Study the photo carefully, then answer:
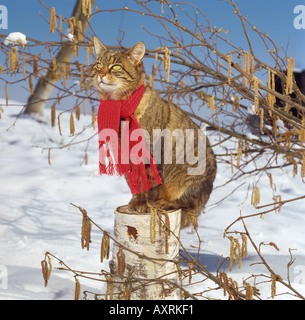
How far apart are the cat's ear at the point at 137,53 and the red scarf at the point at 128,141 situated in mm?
189

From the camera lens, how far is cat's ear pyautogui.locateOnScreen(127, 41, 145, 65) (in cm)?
240

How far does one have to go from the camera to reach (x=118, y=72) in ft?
8.04

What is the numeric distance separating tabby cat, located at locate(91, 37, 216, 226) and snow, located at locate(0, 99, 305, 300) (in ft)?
2.26

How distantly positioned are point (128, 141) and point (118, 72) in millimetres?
457

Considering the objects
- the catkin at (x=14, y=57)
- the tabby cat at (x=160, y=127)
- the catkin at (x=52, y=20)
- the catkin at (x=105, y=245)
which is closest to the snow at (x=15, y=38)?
the catkin at (x=14, y=57)

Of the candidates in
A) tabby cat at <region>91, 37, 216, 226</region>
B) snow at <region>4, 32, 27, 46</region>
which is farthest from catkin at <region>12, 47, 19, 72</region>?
tabby cat at <region>91, 37, 216, 226</region>

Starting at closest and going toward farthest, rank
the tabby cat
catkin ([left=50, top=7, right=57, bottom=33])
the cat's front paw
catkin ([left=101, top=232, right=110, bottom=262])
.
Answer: catkin ([left=101, top=232, right=110, bottom=262]), catkin ([left=50, top=7, right=57, bottom=33]), the tabby cat, the cat's front paw

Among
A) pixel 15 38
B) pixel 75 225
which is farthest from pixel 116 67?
pixel 75 225

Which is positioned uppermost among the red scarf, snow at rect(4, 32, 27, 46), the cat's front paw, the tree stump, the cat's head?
snow at rect(4, 32, 27, 46)

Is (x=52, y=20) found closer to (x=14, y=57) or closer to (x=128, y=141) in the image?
(x=14, y=57)

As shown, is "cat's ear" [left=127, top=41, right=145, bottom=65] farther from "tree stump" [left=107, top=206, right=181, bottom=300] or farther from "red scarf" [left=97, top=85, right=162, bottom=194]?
"tree stump" [left=107, top=206, right=181, bottom=300]

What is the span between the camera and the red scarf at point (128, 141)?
2.47 metres

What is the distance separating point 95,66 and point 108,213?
3.12 metres

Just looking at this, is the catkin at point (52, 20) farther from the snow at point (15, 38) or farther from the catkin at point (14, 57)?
the snow at point (15, 38)
